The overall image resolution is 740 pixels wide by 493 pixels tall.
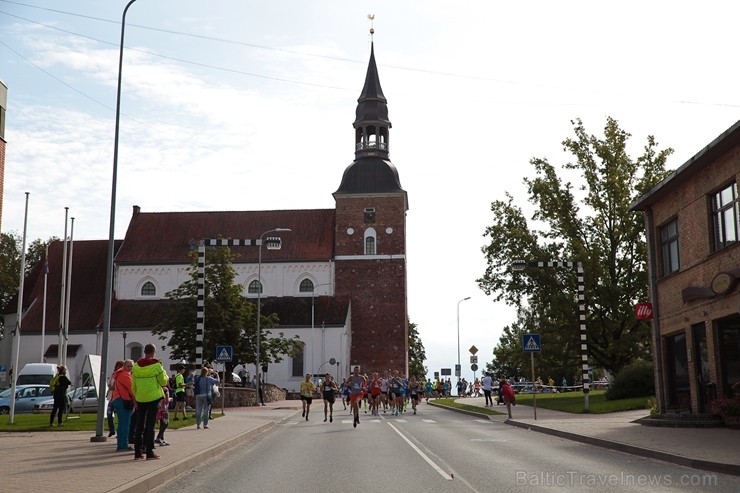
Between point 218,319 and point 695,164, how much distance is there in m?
32.7

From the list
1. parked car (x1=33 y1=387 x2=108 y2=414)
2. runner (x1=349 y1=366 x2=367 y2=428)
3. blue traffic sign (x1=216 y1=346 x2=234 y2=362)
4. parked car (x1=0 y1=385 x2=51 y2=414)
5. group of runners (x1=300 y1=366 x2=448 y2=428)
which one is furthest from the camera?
parked car (x1=0 y1=385 x2=51 y2=414)

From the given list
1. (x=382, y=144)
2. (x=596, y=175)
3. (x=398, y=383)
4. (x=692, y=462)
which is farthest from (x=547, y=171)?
(x=692, y=462)

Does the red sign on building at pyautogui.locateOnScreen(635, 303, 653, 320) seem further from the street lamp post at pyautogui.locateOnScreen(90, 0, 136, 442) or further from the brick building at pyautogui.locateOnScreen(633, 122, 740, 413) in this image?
the street lamp post at pyautogui.locateOnScreen(90, 0, 136, 442)

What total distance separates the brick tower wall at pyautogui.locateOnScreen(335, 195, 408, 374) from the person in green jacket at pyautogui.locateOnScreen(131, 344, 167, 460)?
55.6 m

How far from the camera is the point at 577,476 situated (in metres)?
12.5

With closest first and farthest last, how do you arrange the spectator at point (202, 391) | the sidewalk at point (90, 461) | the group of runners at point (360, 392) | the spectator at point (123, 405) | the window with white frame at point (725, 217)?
the sidewalk at point (90, 461) → the spectator at point (123, 405) → the window with white frame at point (725, 217) → the spectator at point (202, 391) → the group of runners at point (360, 392)

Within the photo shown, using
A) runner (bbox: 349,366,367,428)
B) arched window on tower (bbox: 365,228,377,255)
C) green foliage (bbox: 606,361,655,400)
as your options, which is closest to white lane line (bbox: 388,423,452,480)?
runner (bbox: 349,366,367,428)

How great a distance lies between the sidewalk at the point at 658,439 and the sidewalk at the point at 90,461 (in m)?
8.24

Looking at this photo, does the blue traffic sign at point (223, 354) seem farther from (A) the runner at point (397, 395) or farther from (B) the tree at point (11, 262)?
(B) the tree at point (11, 262)

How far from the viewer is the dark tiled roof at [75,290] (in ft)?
240

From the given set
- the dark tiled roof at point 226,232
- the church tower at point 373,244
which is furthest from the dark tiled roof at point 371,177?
the dark tiled roof at point 226,232

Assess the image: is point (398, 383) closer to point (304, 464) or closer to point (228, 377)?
point (228, 377)

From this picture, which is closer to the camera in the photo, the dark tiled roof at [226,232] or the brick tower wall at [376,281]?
A: the brick tower wall at [376,281]

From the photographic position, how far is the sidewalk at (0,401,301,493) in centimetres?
1118
